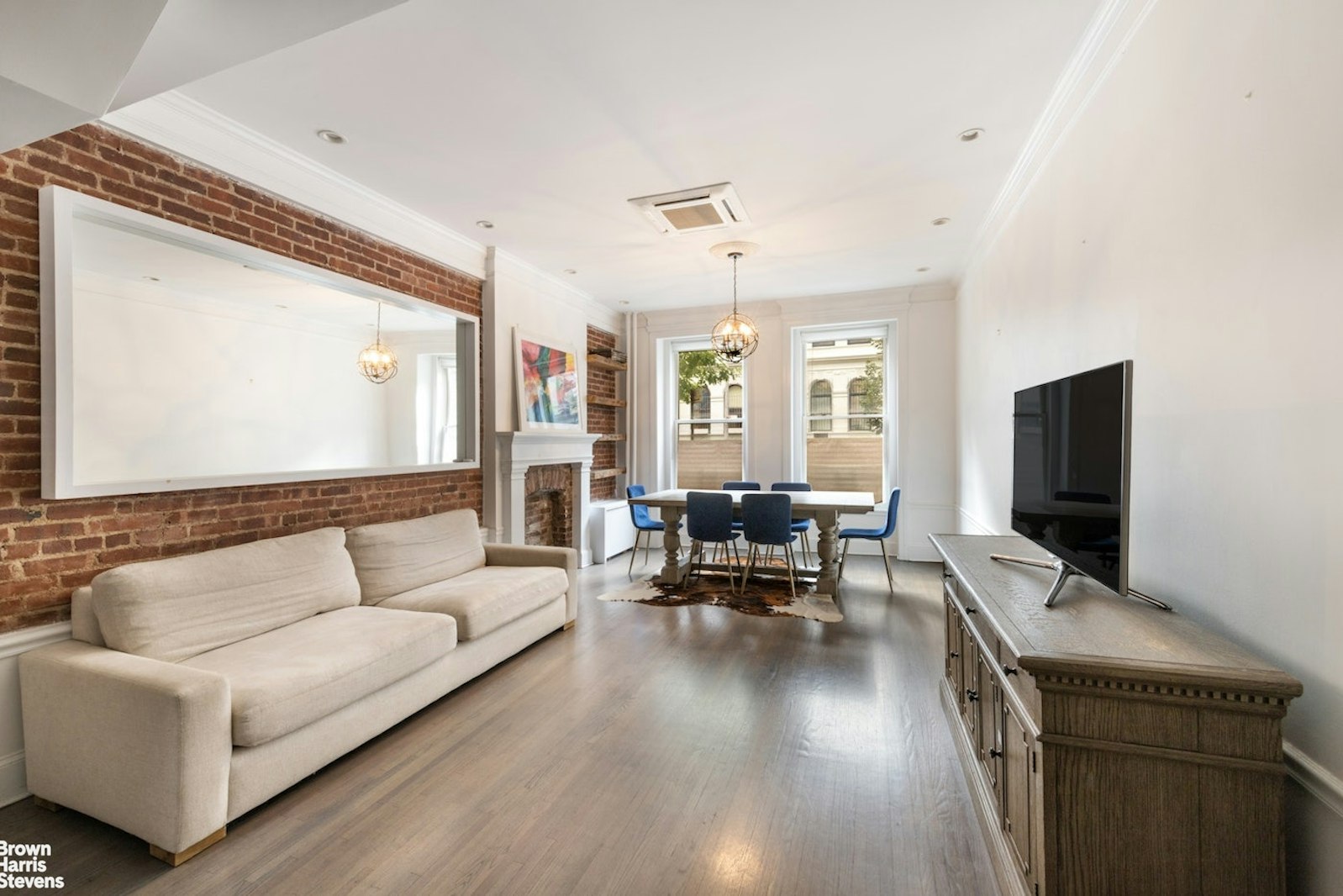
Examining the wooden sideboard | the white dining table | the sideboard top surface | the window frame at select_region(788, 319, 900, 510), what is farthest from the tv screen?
the window frame at select_region(788, 319, 900, 510)

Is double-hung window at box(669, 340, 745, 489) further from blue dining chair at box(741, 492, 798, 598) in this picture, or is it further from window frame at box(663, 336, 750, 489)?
blue dining chair at box(741, 492, 798, 598)

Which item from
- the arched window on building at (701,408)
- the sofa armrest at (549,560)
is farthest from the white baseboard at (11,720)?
the arched window on building at (701,408)

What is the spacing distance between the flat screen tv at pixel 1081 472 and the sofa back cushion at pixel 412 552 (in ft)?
10.5

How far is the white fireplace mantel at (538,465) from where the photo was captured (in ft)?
15.9

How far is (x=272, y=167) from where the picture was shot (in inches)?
123

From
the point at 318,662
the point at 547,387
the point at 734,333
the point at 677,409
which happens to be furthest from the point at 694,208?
the point at 677,409

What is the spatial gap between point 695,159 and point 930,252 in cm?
275

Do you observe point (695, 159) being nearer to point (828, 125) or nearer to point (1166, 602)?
point (828, 125)

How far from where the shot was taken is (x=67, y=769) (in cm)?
203

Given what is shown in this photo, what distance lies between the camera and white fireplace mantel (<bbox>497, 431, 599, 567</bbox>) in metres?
4.86

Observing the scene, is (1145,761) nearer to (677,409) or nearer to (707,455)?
(707,455)

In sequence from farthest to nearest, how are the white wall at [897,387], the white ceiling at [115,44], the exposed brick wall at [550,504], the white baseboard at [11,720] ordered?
the white wall at [897,387]
the exposed brick wall at [550,504]
the white baseboard at [11,720]
the white ceiling at [115,44]

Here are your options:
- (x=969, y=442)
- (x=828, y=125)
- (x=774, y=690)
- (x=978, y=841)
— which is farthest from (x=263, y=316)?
(x=969, y=442)

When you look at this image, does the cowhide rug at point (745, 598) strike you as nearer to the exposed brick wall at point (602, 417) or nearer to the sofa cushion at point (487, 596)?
the sofa cushion at point (487, 596)
